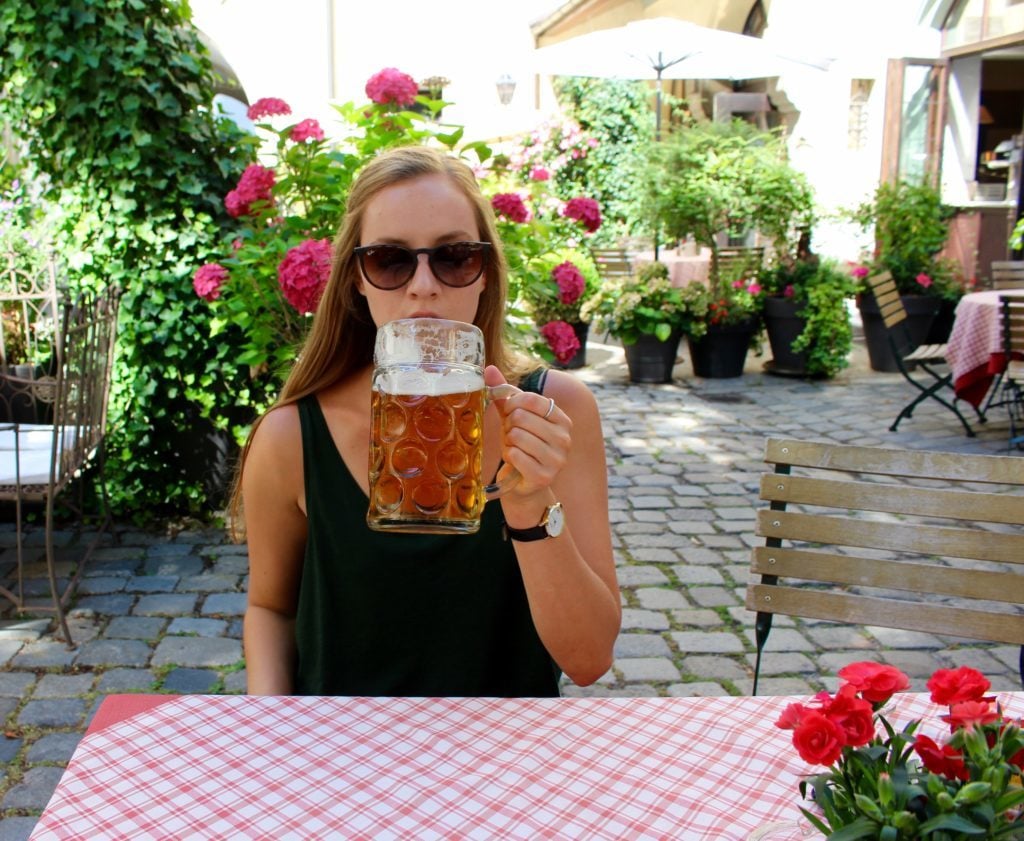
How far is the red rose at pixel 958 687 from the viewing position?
0.87 m

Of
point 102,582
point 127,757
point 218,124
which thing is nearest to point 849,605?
point 127,757

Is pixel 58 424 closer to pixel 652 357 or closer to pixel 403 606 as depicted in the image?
pixel 403 606

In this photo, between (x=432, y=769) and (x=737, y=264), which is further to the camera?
(x=737, y=264)

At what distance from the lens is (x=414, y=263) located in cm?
162

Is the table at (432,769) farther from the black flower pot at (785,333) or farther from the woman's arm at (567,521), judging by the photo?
the black flower pot at (785,333)

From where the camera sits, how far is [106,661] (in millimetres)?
3541

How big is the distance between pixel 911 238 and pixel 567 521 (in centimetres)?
866

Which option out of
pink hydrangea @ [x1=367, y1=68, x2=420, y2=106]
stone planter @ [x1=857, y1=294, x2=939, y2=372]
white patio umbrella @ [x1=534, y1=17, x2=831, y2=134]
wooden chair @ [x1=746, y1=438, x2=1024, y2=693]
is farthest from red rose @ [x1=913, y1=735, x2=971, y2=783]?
white patio umbrella @ [x1=534, y1=17, x2=831, y2=134]

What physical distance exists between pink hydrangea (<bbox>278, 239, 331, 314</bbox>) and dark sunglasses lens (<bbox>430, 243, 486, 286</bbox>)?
1791 mm

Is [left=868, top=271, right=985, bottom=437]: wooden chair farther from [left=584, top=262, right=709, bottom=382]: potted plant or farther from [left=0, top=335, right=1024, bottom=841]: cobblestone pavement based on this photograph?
[left=0, top=335, right=1024, bottom=841]: cobblestone pavement

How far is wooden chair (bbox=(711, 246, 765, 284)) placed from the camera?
9.18m

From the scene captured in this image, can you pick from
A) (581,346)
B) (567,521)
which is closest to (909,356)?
(581,346)

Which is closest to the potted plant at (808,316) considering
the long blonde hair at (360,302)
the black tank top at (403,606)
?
the long blonde hair at (360,302)

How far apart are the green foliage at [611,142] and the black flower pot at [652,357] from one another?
16.6ft
